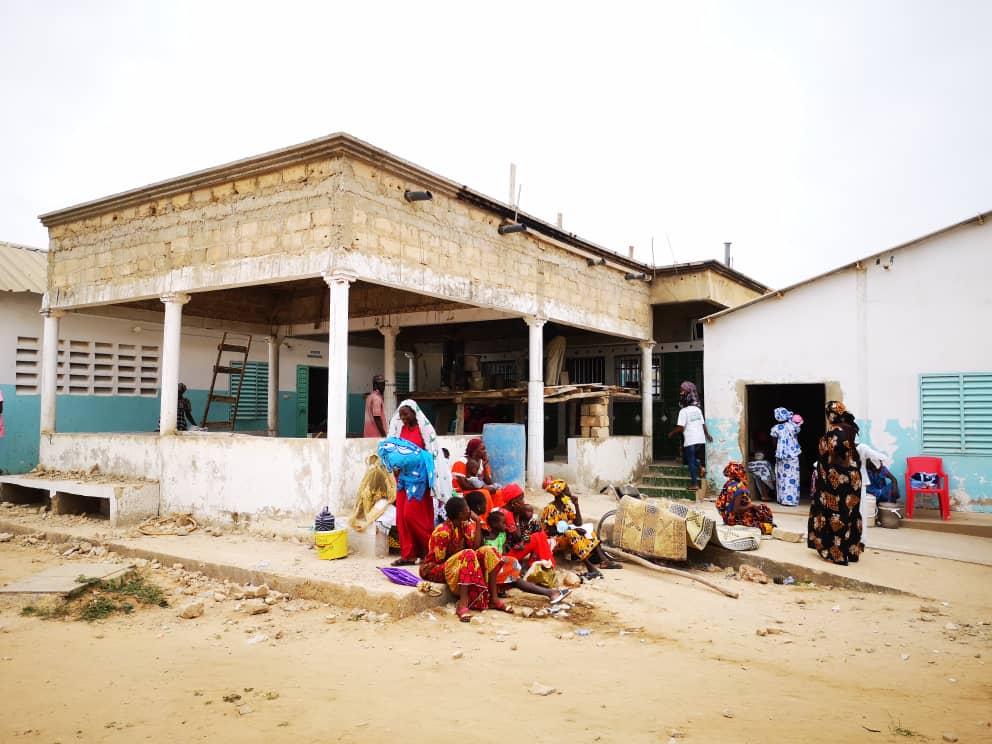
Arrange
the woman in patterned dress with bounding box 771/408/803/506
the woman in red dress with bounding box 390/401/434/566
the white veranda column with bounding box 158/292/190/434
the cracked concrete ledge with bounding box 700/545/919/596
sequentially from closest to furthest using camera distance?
1. the cracked concrete ledge with bounding box 700/545/919/596
2. the woman in red dress with bounding box 390/401/434/566
3. the white veranda column with bounding box 158/292/190/434
4. the woman in patterned dress with bounding box 771/408/803/506

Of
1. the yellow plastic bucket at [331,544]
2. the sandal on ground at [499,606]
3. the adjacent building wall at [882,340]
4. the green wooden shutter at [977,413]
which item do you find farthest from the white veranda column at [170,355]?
the green wooden shutter at [977,413]

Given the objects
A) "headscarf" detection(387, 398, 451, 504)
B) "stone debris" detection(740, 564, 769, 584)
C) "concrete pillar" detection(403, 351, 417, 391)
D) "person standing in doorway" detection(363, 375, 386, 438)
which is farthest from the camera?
"concrete pillar" detection(403, 351, 417, 391)

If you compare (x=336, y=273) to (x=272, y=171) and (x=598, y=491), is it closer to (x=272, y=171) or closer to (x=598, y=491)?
(x=272, y=171)

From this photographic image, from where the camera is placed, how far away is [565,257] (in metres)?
11.4

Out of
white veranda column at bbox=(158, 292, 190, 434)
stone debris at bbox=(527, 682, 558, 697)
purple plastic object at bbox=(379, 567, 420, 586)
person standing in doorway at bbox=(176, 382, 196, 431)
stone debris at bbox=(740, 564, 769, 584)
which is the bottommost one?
stone debris at bbox=(740, 564, 769, 584)

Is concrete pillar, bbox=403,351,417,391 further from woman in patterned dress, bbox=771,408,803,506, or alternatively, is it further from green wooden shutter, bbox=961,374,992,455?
green wooden shutter, bbox=961,374,992,455

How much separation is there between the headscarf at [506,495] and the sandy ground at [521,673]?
127 cm

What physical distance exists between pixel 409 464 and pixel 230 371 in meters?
6.95

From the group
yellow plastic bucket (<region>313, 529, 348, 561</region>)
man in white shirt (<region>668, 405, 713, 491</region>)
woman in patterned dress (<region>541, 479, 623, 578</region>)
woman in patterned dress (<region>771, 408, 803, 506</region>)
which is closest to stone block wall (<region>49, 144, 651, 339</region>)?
man in white shirt (<region>668, 405, 713, 491</region>)

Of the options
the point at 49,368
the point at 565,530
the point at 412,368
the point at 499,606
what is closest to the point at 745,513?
the point at 565,530

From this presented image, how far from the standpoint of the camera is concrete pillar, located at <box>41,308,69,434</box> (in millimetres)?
10648

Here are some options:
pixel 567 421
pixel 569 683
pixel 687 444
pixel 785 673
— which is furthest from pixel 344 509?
pixel 567 421

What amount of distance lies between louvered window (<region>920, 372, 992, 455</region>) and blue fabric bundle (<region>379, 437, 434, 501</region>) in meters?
7.87

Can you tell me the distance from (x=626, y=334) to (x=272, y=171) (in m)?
7.40
